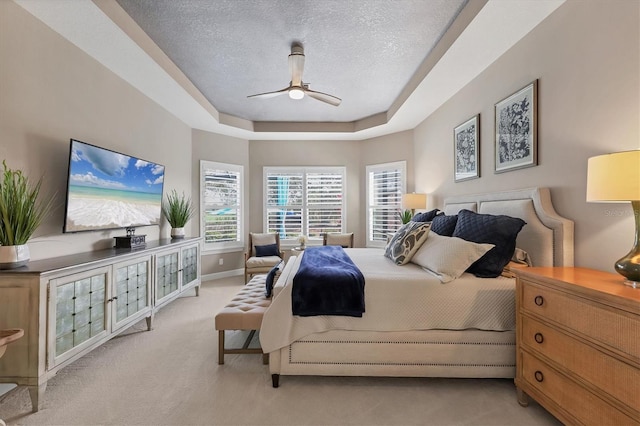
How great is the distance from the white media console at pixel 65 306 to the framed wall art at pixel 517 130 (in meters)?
3.86

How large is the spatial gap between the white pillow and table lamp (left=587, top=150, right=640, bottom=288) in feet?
2.56

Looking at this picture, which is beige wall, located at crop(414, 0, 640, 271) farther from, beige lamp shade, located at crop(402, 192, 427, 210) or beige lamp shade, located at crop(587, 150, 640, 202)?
beige lamp shade, located at crop(402, 192, 427, 210)

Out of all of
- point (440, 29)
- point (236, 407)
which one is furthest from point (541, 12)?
point (236, 407)

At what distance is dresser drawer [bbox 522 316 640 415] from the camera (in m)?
1.29

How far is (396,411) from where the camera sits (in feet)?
6.21

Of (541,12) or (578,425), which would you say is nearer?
(578,425)

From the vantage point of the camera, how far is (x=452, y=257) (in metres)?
2.25

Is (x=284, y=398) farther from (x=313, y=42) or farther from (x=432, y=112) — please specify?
(x=432, y=112)

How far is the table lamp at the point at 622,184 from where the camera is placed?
1.44 meters

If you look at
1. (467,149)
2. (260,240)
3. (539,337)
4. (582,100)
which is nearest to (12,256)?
(539,337)

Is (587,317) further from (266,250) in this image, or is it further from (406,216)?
(266,250)

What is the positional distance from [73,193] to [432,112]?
4.72 meters

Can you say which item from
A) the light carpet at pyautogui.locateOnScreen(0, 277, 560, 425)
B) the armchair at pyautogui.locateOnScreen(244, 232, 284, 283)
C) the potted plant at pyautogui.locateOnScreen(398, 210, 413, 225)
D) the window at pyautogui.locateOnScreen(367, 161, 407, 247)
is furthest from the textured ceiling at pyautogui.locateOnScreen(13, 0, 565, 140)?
the light carpet at pyautogui.locateOnScreen(0, 277, 560, 425)

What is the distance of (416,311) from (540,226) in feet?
4.14
